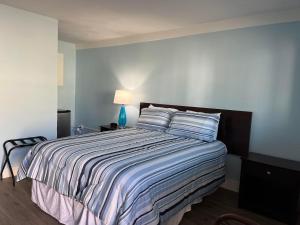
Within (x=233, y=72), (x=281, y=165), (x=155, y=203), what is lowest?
(x=155, y=203)

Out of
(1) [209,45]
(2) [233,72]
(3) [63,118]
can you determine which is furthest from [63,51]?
(2) [233,72]

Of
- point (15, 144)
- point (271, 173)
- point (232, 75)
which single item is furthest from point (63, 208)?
point (232, 75)

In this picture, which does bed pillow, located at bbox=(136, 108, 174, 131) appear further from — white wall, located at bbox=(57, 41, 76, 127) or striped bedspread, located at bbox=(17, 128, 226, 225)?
white wall, located at bbox=(57, 41, 76, 127)

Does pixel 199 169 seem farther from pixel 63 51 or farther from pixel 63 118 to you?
pixel 63 51

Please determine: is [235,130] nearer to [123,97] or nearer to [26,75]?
[123,97]

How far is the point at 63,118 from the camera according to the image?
4.72m

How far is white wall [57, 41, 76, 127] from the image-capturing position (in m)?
5.00

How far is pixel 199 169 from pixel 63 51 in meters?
3.97

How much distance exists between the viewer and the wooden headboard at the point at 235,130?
2953 millimetres

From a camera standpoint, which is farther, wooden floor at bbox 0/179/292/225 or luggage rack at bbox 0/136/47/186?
luggage rack at bbox 0/136/47/186

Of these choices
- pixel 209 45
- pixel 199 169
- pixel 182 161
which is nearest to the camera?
pixel 182 161

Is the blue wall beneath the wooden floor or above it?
above

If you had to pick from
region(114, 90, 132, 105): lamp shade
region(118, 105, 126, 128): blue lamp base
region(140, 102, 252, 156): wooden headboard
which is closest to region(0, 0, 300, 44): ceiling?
region(114, 90, 132, 105): lamp shade

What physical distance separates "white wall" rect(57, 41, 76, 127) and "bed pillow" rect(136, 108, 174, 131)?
2.33 metres
